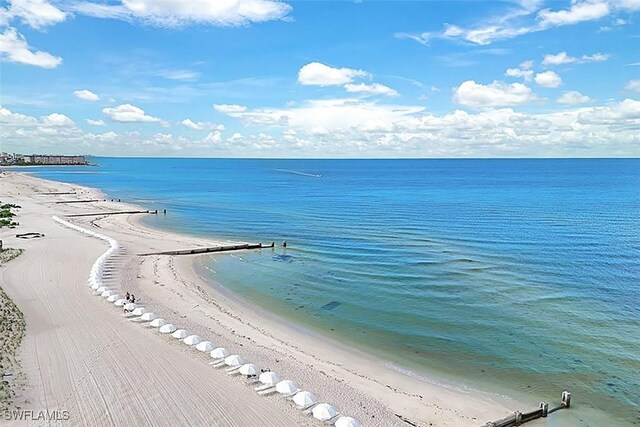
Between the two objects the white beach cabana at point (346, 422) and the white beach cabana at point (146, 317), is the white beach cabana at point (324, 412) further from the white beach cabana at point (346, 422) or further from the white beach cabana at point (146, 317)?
the white beach cabana at point (146, 317)

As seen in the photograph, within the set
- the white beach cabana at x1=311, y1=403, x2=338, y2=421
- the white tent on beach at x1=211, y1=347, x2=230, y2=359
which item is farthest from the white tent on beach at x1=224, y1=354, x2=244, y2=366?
Result: the white beach cabana at x1=311, y1=403, x2=338, y2=421

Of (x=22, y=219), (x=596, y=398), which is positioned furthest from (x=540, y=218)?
(x=22, y=219)

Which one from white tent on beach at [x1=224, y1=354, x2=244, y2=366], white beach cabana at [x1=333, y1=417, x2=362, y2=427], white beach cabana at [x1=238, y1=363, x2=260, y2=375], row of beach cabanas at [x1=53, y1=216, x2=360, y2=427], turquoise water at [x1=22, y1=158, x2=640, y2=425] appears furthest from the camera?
turquoise water at [x1=22, y1=158, x2=640, y2=425]

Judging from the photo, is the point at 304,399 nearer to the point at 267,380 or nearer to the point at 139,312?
the point at 267,380

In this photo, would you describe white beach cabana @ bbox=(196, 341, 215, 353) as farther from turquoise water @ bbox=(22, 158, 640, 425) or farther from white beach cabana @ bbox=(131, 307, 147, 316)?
turquoise water @ bbox=(22, 158, 640, 425)

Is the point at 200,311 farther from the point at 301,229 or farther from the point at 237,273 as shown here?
the point at 301,229

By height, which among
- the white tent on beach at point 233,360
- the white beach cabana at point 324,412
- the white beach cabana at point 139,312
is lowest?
the white beach cabana at point 324,412

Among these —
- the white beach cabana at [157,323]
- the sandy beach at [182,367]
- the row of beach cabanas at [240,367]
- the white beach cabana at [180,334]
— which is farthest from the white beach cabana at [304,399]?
the white beach cabana at [157,323]

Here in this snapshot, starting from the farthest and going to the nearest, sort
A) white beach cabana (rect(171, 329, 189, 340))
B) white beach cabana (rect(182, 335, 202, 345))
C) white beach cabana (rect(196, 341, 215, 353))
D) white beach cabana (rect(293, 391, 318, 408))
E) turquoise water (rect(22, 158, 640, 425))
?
white beach cabana (rect(171, 329, 189, 340))
turquoise water (rect(22, 158, 640, 425))
white beach cabana (rect(182, 335, 202, 345))
white beach cabana (rect(196, 341, 215, 353))
white beach cabana (rect(293, 391, 318, 408))
